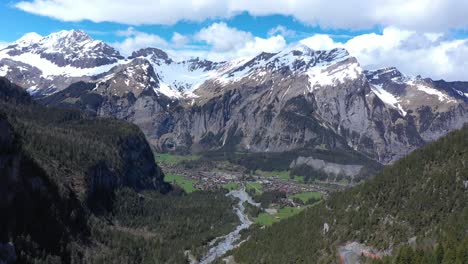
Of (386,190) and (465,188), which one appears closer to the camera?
(465,188)

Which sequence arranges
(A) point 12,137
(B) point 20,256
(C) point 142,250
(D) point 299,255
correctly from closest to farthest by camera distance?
(B) point 20,256 < (D) point 299,255 < (A) point 12,137 < (C) point 142,250

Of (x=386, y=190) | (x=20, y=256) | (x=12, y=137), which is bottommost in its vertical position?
(x=20, y=256)

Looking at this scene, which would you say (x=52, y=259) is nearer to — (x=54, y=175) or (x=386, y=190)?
(x=54, y=175)

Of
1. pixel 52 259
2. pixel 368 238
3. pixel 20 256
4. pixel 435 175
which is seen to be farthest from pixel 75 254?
pixel 435 175

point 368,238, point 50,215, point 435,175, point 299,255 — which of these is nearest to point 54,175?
point 50,215

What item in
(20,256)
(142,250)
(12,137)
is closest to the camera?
(20,256)

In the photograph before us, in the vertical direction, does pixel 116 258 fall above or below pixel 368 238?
below

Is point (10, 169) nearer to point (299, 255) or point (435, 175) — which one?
point (299, 255)
